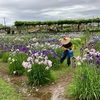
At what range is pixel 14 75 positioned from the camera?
9.23 meters

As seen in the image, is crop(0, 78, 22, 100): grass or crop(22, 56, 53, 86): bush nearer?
crop(0, 78, 22, 100): grass

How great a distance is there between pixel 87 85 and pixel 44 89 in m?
1.79

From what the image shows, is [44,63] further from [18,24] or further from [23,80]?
[18,24]

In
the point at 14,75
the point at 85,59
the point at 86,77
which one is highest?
the point at 85,59

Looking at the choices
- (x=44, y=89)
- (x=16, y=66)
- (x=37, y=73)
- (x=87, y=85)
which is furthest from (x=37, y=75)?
(x=87, y=85)

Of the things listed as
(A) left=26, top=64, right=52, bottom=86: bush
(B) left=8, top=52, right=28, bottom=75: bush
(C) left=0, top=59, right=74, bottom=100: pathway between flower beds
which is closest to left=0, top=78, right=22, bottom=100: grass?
(C) left=0, top=59, right=74, bottom=100: pathway between flower beds

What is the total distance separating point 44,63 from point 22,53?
2939 mm

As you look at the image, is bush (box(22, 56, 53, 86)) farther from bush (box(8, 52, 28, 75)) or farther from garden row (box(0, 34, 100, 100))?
Answer: bush (box(8, 52, 28, 75))

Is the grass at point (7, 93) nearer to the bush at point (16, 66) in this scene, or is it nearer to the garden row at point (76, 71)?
the garden row at point (76, 71)

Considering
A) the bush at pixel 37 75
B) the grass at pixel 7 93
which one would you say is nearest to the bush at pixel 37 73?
the bush at pixel 37 75

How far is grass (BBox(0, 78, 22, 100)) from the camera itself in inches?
251

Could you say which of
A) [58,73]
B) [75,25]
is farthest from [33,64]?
[75,25]

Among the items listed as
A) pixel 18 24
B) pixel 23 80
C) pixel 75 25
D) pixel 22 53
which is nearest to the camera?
pixel 23 80

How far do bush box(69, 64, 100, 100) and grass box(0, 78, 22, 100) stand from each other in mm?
1477
